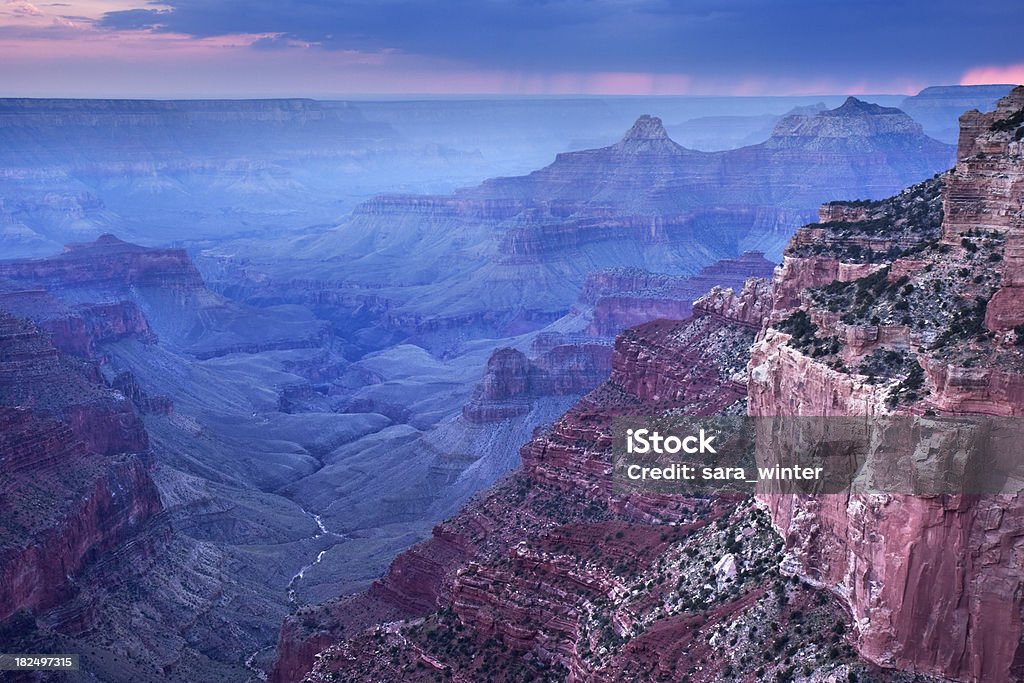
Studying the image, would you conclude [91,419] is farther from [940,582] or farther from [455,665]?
[940,582]

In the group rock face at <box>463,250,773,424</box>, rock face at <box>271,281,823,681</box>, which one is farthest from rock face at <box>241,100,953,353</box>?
rock face at <box>271,281,823,681</box>

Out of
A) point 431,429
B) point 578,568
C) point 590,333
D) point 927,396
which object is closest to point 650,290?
point 590,333

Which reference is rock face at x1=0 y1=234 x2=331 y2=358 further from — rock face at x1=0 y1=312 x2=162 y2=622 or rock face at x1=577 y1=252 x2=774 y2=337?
rock face at x1=577 y1=252 x2=774 y2=337

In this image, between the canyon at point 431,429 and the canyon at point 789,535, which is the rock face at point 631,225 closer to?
the canyon at point 431,429

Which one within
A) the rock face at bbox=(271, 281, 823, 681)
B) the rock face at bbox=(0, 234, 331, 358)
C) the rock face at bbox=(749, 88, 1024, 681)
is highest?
the rock face at bbox=(749, 88, 1024, 681)

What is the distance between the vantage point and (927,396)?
24203mm

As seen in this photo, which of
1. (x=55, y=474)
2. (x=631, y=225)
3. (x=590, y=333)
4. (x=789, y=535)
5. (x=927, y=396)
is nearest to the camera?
→ (x=927, y=396)

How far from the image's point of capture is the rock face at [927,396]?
22.9 metres

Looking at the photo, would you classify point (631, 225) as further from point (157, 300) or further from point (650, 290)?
point (157, 300)

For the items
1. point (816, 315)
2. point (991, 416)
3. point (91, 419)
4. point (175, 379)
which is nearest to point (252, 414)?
point (175, 379)

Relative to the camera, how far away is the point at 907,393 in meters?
24.8

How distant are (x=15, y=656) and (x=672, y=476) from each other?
26453 mm

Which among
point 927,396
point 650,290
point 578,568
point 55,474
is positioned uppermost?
point 927,396

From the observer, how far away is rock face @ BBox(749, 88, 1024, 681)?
22.9 meters
